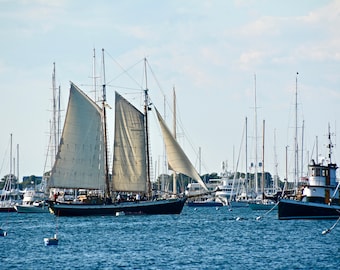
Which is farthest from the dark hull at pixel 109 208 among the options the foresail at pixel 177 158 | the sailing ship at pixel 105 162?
the foresail at pixel 177 158

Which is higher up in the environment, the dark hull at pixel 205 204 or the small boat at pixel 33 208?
the small boat at pixel 33 208

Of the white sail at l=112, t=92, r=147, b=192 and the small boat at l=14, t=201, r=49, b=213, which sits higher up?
the white sail at l=112, t=92, r=147, b=192

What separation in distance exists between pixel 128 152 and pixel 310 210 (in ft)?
80.9

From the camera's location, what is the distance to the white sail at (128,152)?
10850 cm

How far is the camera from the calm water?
55844mm

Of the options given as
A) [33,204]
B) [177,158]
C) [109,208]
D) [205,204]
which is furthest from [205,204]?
[177,158]

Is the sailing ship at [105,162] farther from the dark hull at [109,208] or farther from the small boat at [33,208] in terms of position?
the small boat at [33,208]

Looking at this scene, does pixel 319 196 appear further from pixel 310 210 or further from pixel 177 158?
pixel 177 158

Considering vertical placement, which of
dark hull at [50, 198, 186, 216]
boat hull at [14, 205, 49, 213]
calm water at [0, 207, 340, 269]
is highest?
dark hull at [50, 198, 186, 216]

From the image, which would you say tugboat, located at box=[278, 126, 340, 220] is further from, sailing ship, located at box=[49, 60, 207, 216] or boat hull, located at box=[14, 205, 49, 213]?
boat hull, located at box=[14, 205, 49, 213]

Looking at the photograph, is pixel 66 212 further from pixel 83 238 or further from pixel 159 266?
pixel 159 266

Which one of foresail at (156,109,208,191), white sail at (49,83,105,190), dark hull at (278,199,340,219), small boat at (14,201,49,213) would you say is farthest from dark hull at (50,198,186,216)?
small boat at (14,201,49,213)

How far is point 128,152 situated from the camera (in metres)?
109

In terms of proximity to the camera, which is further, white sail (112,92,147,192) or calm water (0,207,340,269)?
white sail (112,92,147,192)
